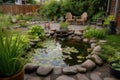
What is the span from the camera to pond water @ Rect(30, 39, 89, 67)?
13.3ft

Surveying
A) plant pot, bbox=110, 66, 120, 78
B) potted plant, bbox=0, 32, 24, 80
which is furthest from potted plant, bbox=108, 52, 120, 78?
potted plant, bbox=0, 32, 24, 80

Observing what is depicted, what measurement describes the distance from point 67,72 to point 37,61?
1.27m

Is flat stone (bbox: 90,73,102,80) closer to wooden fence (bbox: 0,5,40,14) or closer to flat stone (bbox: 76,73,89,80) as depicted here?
flat stone (bbox: 76,73,89,80)

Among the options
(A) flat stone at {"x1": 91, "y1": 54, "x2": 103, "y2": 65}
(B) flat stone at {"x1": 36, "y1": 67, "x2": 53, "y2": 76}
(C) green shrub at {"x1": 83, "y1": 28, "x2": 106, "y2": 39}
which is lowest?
(B) flat stone at {"x1": 36, "y1": 67, "x2": 53, "y2": 76}

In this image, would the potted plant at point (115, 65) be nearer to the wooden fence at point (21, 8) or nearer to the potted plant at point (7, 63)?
the potted plant at point (7, 63)

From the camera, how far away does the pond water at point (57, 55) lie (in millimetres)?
4051

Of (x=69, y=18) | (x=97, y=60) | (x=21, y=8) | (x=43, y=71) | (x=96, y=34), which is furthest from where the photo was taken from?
(x=21, y=8)

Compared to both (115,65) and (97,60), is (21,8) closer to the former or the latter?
(97,60)

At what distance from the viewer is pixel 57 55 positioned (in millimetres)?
4586

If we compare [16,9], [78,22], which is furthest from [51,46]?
[16,9]

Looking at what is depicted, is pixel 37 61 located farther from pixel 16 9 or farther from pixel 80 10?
pixel 16 9

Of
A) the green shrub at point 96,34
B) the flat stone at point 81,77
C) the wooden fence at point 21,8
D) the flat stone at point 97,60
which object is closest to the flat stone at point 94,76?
the flat stone at point 81,77

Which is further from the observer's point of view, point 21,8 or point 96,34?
point 21,8

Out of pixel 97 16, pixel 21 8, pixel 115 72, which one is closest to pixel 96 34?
pixel 115 72
